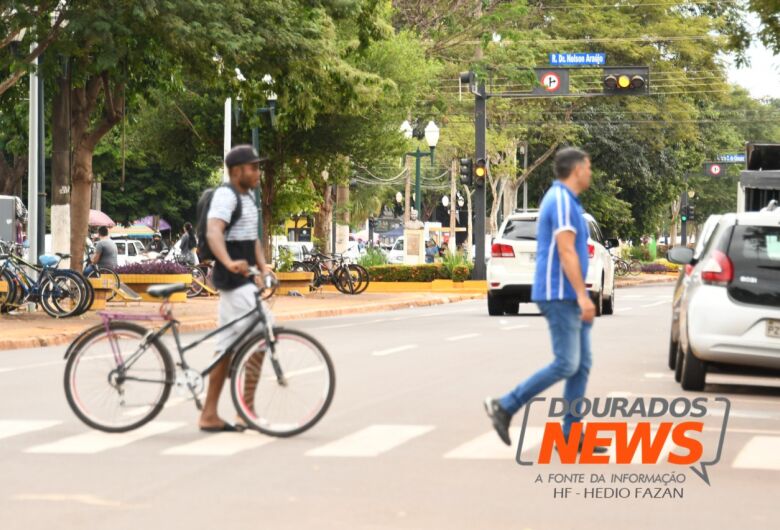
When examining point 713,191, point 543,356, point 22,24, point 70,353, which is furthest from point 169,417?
point 713,191

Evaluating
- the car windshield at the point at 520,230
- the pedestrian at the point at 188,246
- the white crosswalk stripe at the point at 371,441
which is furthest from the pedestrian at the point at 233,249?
the pedestrian at the point at 188,246

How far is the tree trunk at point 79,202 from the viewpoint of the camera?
2892cm

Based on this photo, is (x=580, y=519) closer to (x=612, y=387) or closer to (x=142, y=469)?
(x=142, y=469)

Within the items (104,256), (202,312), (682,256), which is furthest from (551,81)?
(682,256)

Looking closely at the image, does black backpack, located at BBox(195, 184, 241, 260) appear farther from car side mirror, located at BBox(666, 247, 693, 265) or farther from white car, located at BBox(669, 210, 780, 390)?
car side mirror, located at BBox(666, 247, 693, 265)

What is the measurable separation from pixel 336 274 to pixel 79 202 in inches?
430

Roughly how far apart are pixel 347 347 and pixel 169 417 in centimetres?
823

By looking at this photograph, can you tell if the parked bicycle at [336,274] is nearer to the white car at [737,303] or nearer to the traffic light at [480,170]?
the traffic light at [480,170]

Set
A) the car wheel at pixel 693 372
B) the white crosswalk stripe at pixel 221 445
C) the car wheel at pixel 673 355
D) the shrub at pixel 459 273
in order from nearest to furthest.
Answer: the white crosswalk stripe at pixel 221 445 < the car wheel at pixel 693 372 < the car wheel at pixel 673 355 < the shrub at pixel 459 273

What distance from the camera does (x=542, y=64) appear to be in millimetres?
55625

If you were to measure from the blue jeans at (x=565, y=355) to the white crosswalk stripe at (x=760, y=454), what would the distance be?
40.6 inches

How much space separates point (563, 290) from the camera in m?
9.65

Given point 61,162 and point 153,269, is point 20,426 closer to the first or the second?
point 61,162

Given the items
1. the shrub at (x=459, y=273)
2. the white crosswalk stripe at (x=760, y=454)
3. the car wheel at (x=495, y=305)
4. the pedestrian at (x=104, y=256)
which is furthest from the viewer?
the shrub at (x=459, y=273)
